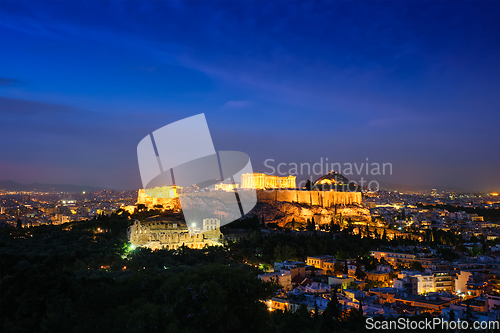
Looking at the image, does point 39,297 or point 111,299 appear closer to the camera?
point 39,297

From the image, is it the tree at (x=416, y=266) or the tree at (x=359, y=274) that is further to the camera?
the tree at (x=416, y=266)

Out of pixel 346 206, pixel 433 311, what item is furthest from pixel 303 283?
pixel 346 206

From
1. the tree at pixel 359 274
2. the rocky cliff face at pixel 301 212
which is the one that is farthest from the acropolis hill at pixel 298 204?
the tree at pixel 359 274

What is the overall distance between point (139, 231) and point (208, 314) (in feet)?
46.3

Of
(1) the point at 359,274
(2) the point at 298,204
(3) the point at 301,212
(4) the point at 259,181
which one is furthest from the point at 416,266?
(4) the point at 259,181

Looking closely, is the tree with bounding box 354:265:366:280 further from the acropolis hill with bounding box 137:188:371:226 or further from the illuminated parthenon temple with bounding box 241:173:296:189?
the illuminated parthenon temple with bounding box 241:173:296:189

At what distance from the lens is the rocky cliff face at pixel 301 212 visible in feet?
101

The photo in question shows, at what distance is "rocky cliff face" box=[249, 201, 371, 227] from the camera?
30.7 m

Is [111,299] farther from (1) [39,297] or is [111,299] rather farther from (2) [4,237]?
(2) [4,237]

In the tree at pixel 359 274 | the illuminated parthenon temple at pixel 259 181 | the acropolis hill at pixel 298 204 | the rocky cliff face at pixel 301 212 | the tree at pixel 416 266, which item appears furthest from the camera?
the illuminated parthenon temple at pixel 259 181

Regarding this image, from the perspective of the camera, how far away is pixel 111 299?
681 cm

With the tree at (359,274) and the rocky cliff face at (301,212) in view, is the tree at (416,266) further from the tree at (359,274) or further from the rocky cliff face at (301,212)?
the rocky cliff face at (301,212)

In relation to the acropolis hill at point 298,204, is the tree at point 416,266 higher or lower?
lower

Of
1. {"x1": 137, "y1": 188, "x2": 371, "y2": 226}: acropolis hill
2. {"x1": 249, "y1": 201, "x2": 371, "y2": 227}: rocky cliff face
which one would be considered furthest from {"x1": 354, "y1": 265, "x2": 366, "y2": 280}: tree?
{"x1": 137, "y1": 188, "x2": 371, "y2": 226}: acropolis hill
